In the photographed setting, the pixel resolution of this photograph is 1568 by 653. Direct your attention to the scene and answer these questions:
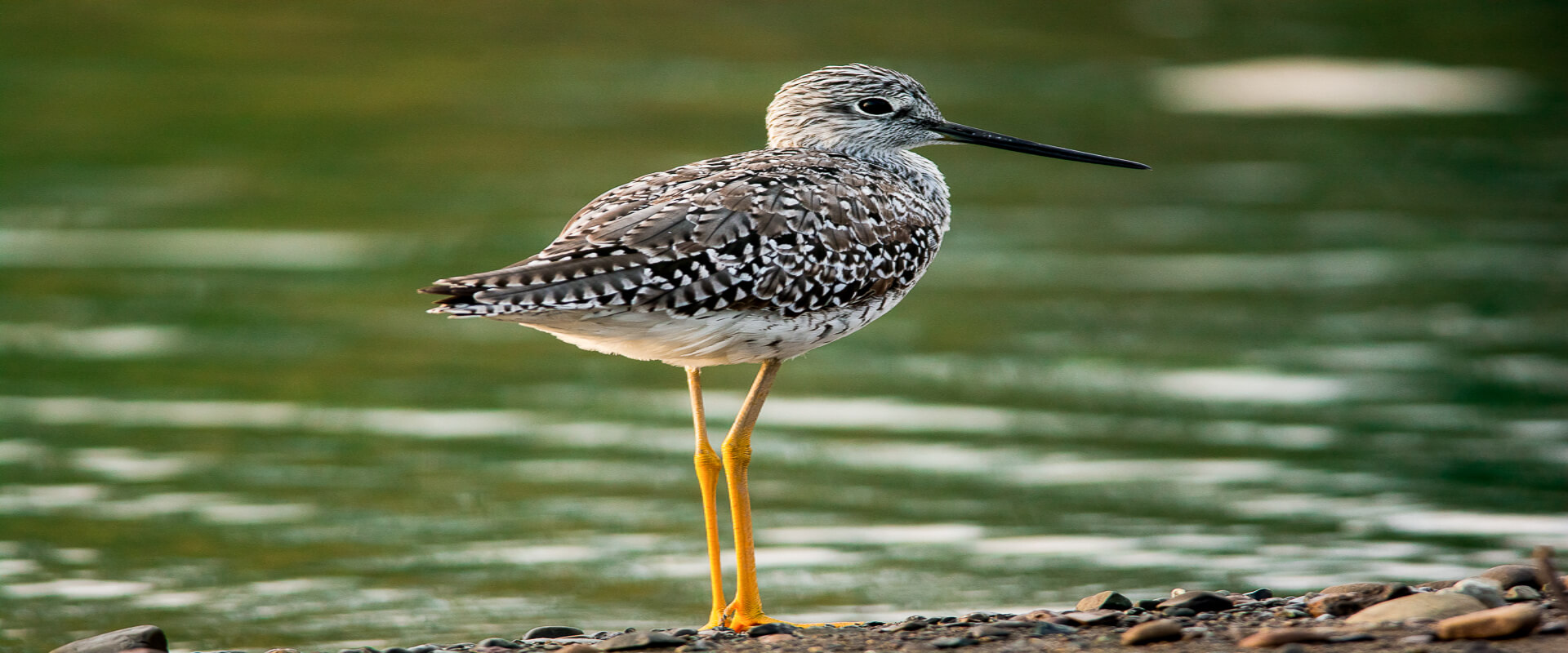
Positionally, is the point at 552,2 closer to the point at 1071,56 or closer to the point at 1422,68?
the point at 1071,56

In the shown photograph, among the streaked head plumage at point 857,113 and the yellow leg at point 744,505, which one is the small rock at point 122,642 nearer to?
the yellow leg at point 744,505

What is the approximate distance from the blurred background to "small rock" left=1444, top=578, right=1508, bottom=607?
9.40 ft

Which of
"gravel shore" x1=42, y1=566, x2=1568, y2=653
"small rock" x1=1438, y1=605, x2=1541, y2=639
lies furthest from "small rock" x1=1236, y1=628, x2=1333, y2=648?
"small rock" x1=1438, y1=605, x2=1541, y2=639

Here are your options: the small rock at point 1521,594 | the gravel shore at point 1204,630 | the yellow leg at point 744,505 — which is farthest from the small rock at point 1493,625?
the yellow leg at point 744,505

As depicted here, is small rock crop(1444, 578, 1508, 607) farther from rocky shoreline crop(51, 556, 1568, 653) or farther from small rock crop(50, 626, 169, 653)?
→ small rock crop(50, 626, 169, 653)

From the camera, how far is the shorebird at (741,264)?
900cm

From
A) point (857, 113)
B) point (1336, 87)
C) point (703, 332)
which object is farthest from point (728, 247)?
point (1336, 87)

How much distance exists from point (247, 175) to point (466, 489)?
645 inches

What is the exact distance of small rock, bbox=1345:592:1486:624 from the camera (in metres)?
8.40

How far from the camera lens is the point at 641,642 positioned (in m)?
8.59

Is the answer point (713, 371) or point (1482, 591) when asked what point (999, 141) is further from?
point (713, 371)

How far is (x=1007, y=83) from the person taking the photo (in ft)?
122

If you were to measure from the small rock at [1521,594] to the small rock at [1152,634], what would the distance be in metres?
1.83

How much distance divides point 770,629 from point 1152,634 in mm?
1988
